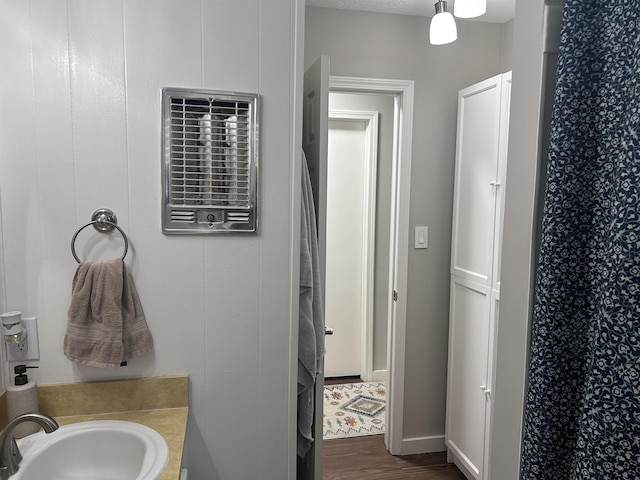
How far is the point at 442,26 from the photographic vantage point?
207 centimetres

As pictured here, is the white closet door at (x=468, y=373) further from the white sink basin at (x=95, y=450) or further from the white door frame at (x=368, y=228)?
the white sink basin at (x=95, y=450)

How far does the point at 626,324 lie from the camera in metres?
0.55

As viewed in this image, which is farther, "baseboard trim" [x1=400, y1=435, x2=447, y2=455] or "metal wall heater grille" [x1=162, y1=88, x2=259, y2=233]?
"baseboard trim" [x1=400, y1=435, x2=447, y2=455]

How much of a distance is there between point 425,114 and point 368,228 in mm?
1258

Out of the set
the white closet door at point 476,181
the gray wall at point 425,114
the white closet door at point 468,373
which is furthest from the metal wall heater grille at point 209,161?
the white closet door at point 468,373

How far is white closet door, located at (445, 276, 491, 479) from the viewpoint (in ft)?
7.64

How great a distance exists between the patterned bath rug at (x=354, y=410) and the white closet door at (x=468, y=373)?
590mm

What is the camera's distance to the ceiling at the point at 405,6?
236 centimetres

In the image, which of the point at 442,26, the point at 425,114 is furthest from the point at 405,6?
the point at 425,114

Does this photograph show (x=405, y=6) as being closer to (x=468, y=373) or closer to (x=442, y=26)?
(x=442, y=26)

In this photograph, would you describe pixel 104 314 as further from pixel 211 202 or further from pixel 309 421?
pixel 309 421

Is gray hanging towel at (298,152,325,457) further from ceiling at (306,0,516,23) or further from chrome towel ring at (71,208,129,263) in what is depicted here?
ceiling at (306,0,516,23)

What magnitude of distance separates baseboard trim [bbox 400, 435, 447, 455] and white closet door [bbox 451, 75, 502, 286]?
3.38ft

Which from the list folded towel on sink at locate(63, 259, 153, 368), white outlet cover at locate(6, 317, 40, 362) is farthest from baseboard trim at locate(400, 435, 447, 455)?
white outlet cover at locate(6, 317, 40, 362)
